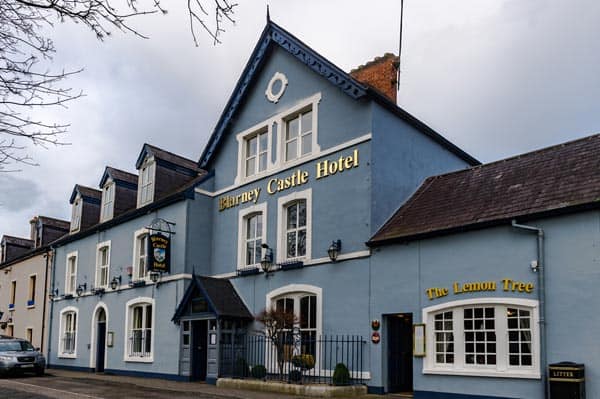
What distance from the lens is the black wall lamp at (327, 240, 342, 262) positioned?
56.5 ft

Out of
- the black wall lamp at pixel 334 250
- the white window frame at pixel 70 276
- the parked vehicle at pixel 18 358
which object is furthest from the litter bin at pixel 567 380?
the white window frame at pixel 70 276

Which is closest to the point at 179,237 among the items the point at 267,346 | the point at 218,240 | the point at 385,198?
the point at 218,240

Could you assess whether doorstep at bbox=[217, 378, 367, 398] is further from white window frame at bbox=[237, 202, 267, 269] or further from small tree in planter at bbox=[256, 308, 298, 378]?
white window frame at bbox=[237, 202, 267, 269]

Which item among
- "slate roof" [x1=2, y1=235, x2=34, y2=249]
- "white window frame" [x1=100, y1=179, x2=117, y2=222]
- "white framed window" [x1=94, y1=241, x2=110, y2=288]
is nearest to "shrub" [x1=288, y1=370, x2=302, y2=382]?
"white framed window" [x1=94, y1=241, x2=110, y2=288]

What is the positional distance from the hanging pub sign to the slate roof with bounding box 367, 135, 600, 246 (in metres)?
9.10

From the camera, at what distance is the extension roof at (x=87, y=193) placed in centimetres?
3119

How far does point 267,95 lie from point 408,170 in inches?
226

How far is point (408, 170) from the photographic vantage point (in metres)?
18.2

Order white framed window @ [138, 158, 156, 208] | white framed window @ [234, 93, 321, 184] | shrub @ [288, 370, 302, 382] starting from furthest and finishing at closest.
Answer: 1. white framed window @ [138, 158, 156, 208]
2. white framed window @ [234, 93, 321, 184]
3. shrub @ [288, 370, 302, 382]

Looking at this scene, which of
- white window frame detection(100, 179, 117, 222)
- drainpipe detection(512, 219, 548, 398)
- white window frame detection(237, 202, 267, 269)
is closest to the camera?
drainpipe detection(512, 219, 548, 398)

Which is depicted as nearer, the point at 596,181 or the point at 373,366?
the point at 596,181

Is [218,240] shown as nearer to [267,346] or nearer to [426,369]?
[267,346]

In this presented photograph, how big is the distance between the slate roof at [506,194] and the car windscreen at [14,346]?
16.0m

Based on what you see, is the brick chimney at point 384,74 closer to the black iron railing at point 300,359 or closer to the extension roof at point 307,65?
the extension roof at point 307,65
